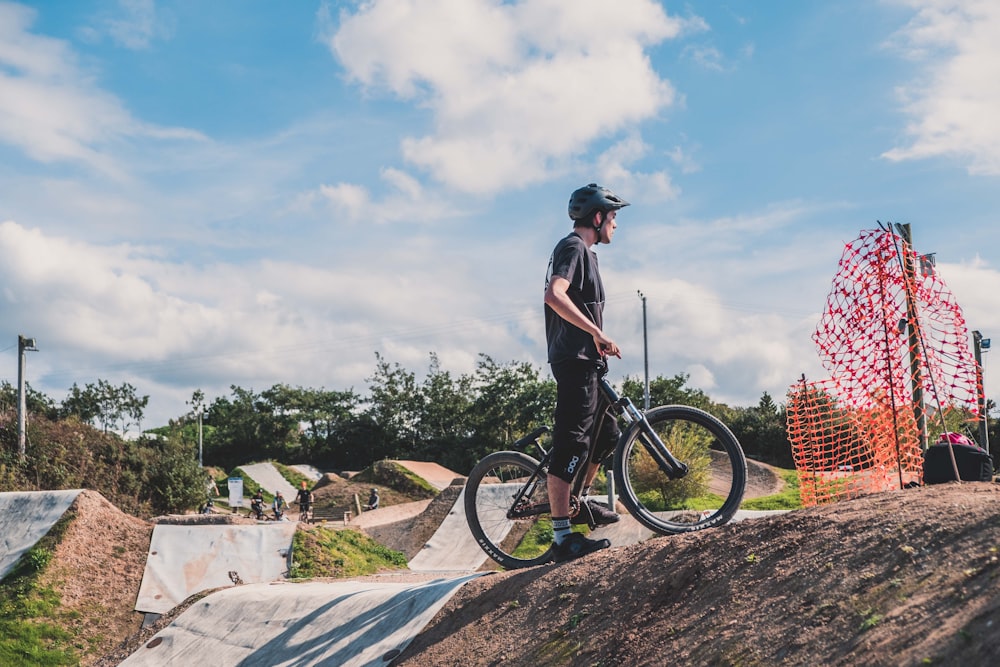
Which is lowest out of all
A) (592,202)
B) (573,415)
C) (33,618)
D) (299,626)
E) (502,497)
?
(33,618)

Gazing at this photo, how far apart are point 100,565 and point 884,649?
40.7 ft

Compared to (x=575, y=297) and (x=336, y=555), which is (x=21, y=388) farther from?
(x=575, y=297)

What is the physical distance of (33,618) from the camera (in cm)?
1135

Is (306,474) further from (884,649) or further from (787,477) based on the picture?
(884,649)

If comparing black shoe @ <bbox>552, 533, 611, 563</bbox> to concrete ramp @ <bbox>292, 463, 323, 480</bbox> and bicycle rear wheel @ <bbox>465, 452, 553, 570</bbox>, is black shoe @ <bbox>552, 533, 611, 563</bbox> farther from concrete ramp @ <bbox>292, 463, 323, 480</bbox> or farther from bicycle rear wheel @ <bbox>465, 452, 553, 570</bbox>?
concrete ramp @ <bbox>292, 463, 323, 480</bbox>

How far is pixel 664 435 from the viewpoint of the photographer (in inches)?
223

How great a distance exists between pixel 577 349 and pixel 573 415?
1.34ft

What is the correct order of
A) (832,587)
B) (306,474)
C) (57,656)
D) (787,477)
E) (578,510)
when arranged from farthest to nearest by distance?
(306,474)
(787,477)
(57,656)
(578,510)
(832,587)

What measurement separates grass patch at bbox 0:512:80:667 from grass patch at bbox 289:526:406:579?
3117 mm

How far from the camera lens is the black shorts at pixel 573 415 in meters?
5.27

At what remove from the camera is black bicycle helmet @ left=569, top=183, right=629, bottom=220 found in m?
5.50

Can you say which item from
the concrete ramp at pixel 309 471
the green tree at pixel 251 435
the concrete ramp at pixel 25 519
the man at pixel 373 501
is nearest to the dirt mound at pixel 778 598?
the concrete ramp at pixel 25 519

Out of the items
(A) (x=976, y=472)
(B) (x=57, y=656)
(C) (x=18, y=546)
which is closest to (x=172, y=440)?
(C) (x=18, y=546)

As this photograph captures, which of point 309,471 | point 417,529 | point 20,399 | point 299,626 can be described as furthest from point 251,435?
point 299,626
